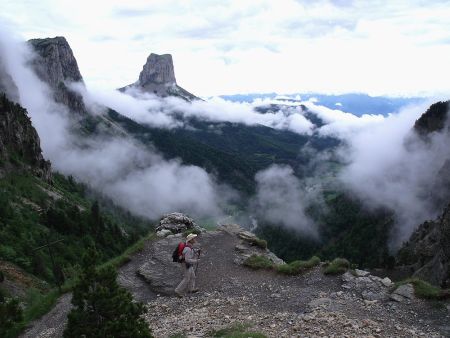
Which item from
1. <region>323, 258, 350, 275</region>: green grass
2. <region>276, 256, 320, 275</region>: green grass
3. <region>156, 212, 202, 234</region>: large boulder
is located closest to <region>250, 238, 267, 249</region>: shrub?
<region>156, 212, 202, 234</region>: large boulder

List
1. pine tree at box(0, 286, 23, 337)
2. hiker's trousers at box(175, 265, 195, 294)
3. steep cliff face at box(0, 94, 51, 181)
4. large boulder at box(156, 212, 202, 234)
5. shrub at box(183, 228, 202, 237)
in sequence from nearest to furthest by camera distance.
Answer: pine tree at box(0, 286, 23, 337), hiker's trousers at box(175, 265, 195, 294), shrub at box(183, 228, 202, 237), large boulder at box(156, 212, 202, 234), steep cliff face at box(0, 94, 51, 181)

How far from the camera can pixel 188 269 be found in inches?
1026

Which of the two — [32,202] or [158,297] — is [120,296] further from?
[32,202]


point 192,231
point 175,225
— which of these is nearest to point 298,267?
point 192,231

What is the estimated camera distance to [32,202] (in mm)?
96000

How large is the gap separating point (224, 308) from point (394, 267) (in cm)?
18152

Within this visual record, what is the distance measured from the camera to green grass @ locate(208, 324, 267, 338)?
18.3m

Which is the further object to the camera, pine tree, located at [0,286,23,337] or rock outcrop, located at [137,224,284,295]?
rock outcrop, located at [137,224,284,295]

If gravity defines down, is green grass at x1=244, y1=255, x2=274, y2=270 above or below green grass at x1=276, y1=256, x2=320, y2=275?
below

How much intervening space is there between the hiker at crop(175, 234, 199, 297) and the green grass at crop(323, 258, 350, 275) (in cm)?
848

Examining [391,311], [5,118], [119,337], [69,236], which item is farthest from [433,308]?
[5,118]

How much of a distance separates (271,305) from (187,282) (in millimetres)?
5784

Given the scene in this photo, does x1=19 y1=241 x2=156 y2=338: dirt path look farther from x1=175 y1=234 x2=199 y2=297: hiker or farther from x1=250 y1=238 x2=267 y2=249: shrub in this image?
x1=250 y1=238 x2=267 y2=249: shrub

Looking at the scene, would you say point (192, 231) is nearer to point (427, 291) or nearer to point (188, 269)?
point (188, 269)
